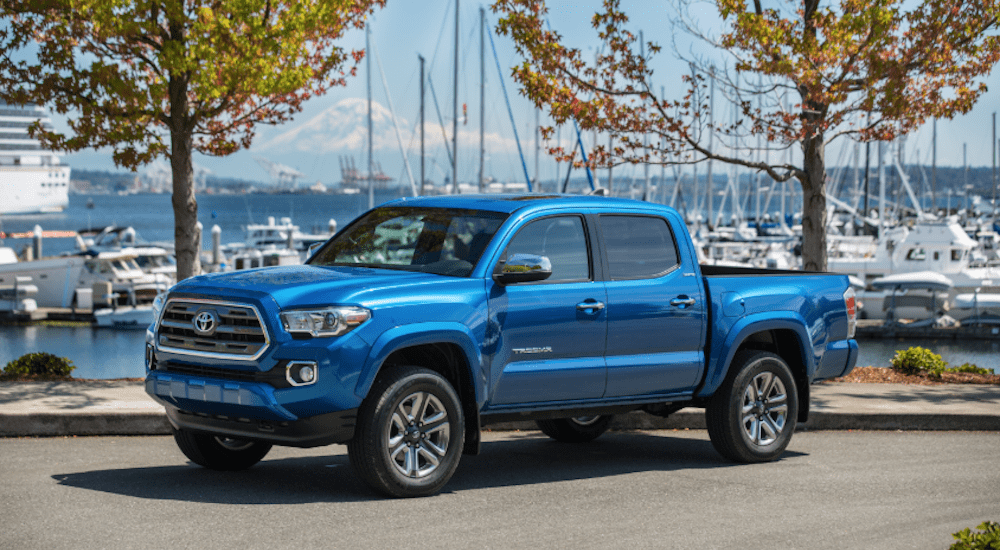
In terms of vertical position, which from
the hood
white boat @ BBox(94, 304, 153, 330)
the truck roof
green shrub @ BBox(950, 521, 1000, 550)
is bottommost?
white boat @ BBox(94, 304, 153, 330)

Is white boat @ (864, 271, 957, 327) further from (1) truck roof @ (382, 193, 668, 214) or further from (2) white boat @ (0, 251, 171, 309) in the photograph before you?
(1) truck roof @ (382, 193, 668, 214)

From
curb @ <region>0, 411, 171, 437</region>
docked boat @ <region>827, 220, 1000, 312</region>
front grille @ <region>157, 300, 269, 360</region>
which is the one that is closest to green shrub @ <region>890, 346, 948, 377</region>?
curb @ <region>0, 411, 171, 437</region>

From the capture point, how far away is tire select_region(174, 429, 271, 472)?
8.08 metres

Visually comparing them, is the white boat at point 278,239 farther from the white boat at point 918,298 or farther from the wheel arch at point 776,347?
the wheel arch at point 776,347

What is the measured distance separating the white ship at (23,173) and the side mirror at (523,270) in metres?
165

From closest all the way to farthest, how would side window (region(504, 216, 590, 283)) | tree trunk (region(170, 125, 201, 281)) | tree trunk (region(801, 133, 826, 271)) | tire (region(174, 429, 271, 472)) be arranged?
side window (region(504, 216, 590, 283)) < tire (region(174, 429, 271, 472)) < tree trunk (region(170, 125, 201, 281)) < tree trunk (region(801, 133, 826, 271))

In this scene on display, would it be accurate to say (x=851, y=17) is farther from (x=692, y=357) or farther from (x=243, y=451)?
(x=243, y=451)

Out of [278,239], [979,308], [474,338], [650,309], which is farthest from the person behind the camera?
[278,239]

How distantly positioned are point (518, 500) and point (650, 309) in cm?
185

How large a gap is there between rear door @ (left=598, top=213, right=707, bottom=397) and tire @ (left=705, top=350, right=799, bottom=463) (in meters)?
0.40

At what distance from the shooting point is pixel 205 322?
7.04 m

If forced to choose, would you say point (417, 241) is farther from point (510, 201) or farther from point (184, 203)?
point (184, 203)

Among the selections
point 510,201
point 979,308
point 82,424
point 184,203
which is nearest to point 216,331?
point 510,201

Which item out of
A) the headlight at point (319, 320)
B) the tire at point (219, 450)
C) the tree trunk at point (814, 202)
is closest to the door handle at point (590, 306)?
the headlight at point (319, 320)
